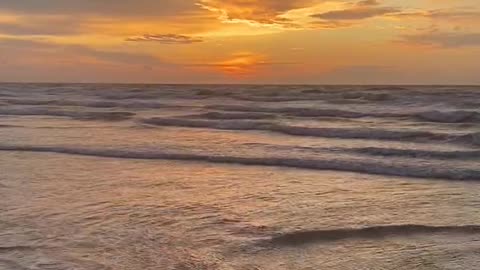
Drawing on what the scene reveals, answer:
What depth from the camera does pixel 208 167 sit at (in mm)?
9328

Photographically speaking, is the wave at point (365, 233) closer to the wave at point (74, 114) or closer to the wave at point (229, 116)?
the wave at point (229, 116)

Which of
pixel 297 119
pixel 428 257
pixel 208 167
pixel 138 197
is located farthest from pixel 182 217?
pixel 297 119

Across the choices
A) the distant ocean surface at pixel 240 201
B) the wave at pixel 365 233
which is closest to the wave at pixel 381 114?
the distant ocean surface at pixel 240 201

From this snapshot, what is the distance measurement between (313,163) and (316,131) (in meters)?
5.08

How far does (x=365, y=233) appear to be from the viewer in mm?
5516

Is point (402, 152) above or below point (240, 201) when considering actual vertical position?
above

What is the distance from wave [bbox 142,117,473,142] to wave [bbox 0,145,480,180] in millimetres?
3772

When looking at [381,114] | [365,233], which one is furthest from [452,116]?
[365,233]

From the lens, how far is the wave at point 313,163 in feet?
28.2

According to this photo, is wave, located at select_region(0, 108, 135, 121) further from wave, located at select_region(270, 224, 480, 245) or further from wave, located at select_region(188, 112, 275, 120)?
wave, located at select_region(270, 224, 480, 245)

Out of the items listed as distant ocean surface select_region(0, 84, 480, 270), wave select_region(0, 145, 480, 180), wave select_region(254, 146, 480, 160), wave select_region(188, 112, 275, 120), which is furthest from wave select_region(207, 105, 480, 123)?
wave select_region(0, 145, 480, 180)

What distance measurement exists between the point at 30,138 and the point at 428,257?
10.1 metres

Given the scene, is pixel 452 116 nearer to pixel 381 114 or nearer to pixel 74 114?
pixel 381 114

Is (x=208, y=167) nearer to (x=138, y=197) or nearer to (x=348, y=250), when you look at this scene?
(x=138, y=197)
